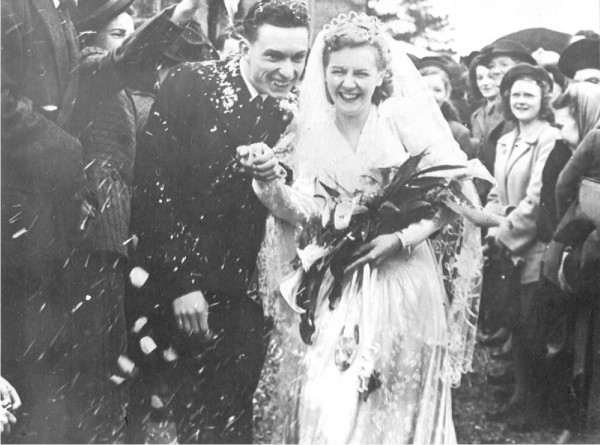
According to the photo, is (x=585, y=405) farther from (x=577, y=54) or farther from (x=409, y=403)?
(x=577, y=54)

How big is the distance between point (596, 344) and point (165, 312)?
2.29 m

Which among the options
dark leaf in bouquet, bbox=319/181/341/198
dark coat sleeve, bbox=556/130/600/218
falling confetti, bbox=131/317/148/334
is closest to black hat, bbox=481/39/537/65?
dark coat sleeve, bbox=556/130/600/218

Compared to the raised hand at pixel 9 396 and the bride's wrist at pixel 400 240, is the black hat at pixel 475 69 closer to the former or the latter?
the bride's wrist at pixel 400 240

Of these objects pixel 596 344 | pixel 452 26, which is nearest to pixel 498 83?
pixel 452 26

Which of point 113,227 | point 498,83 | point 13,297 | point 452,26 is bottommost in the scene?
point 13,297

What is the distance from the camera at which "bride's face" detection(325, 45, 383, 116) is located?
4.66 metres

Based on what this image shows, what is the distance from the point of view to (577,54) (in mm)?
4875

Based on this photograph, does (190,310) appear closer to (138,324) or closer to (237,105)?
(138,324)

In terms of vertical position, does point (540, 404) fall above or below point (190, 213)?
below

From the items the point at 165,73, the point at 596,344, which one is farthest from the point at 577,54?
the point at 165,73

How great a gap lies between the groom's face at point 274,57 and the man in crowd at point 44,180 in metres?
0.38

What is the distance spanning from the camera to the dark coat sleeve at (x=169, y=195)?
4.63m

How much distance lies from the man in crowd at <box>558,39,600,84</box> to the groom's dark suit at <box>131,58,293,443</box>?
154 cm

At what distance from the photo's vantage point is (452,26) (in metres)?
4.82
